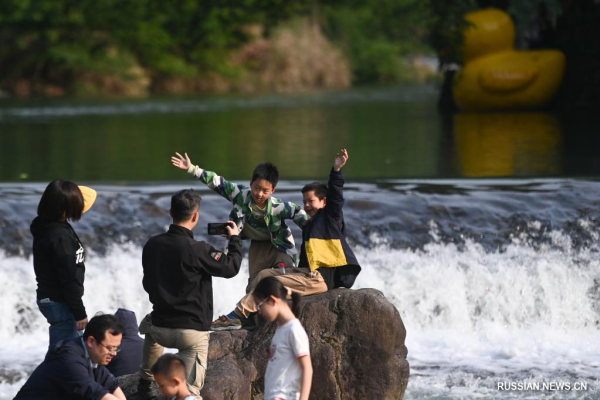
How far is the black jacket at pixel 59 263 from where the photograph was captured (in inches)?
223

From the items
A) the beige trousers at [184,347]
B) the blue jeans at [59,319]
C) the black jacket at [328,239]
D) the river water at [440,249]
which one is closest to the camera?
the beige trousers at [184,347]

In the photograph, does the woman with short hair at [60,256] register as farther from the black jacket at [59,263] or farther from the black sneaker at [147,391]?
the black sneaker at [147,391]

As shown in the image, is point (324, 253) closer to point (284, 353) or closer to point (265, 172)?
point (265, 172)

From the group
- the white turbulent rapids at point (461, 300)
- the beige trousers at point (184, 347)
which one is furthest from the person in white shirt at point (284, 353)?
the white turbulent rapids at point (461, 300)

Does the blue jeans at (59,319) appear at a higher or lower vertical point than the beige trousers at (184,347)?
higher

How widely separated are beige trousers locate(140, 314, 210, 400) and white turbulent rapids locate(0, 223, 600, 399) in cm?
255

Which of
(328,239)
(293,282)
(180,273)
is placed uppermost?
(328,239)

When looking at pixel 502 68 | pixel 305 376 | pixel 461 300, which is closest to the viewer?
pixel 305 376

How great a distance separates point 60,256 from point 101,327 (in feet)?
2.00

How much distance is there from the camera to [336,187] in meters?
6.12

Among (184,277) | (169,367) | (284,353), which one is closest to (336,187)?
(184,277)

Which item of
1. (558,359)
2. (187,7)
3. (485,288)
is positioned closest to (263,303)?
(558,359)

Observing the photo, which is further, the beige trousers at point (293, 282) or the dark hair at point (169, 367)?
the beige trousers at point (293, 282)

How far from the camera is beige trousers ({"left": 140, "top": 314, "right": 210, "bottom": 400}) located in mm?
5691
